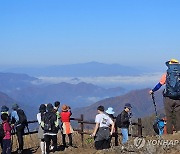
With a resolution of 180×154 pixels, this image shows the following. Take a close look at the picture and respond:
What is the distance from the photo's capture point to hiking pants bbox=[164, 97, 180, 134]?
41.5 feet

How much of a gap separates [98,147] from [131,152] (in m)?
2.58

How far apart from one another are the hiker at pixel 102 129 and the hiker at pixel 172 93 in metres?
1.71

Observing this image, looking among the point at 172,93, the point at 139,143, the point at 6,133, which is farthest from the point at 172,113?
the point at 6,133

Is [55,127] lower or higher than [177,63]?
lower

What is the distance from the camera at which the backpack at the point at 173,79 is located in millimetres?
12422

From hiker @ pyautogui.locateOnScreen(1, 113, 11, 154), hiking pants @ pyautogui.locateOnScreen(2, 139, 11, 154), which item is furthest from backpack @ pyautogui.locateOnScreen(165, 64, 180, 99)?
hiking pants @ pyautogui.locateOnScreen(2, 139, 11, 154)

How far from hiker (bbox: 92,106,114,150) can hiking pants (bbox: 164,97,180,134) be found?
72.3 inches

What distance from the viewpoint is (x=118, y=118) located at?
1466 centimetres

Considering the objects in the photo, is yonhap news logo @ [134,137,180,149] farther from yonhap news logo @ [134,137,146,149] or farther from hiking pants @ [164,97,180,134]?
hiking pants @ [164,97,180,134]

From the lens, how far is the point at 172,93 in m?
Result: 12.6

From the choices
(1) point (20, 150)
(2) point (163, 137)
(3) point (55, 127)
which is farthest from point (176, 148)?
(1) point (20, 150)

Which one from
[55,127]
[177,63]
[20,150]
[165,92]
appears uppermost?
[177,63]

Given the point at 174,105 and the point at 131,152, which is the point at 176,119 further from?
the point at 131,152

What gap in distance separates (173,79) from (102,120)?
2.65 m
